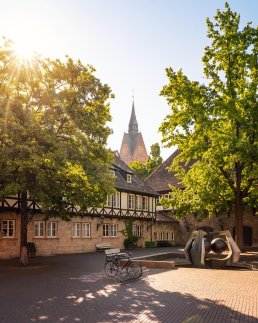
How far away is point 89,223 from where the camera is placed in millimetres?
31797

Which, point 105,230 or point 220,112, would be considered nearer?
point 220,112

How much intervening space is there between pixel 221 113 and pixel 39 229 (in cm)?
1509

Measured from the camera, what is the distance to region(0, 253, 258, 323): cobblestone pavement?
9156mm

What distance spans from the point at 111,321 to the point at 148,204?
100 ft

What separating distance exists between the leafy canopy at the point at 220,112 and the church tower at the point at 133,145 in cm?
7033

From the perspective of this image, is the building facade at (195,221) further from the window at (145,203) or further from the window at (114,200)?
the window at (114,200)

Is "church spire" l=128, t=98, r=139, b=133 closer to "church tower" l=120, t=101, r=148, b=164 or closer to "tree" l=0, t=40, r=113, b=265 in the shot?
A: "church tower" l=120, t=101, r=148, b=164

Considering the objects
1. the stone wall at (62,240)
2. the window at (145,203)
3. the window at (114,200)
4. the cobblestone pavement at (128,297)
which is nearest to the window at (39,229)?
the stone wall at (62,240)

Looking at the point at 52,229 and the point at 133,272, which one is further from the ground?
the point at 52,229

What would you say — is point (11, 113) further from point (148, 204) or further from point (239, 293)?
point (148, 204)

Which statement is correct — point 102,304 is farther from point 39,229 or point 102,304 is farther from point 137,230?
point 137,230

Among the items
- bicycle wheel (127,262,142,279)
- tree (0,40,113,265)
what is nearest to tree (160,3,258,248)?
tree (0,40,113,265)

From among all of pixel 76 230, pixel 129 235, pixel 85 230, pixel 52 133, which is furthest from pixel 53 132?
pixel 129 235

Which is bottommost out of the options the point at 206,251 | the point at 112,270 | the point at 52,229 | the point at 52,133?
the point at 112,270
